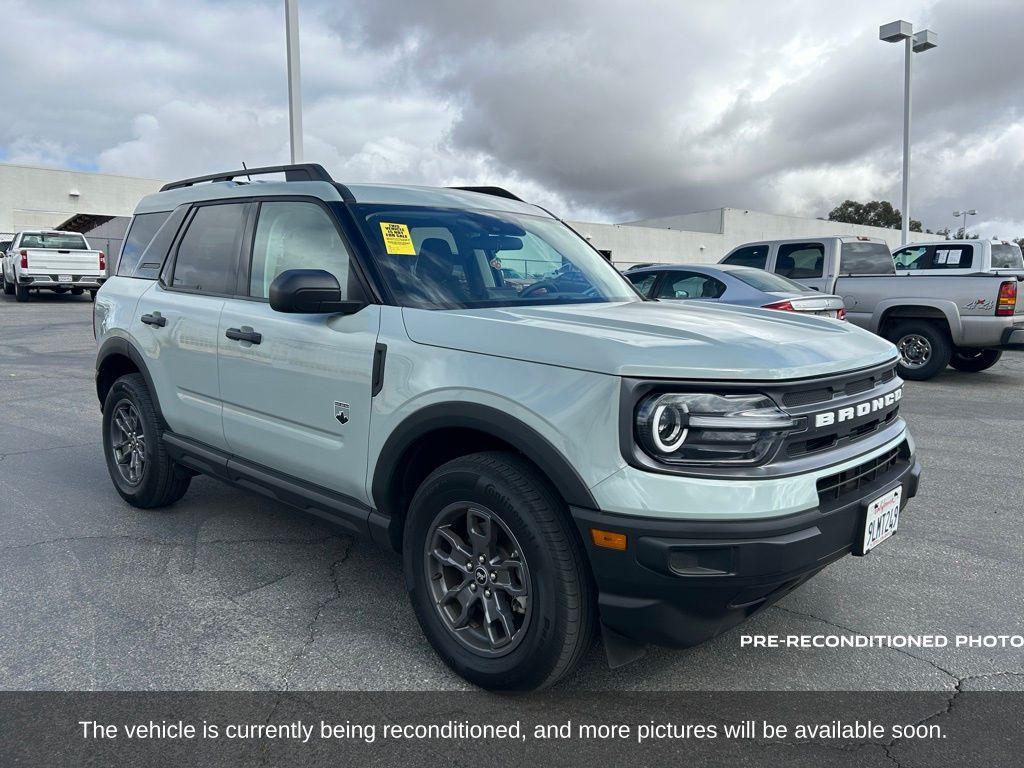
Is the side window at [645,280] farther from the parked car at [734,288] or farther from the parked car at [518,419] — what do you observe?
the parked car at [518,419]

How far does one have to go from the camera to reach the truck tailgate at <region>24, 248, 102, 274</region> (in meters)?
20.7

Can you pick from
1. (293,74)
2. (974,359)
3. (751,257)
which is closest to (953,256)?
(974,359)

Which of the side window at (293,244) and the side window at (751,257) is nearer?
the side window at (293,244)

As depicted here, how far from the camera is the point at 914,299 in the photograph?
9.81 m

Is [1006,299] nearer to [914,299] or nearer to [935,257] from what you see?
[914,299]

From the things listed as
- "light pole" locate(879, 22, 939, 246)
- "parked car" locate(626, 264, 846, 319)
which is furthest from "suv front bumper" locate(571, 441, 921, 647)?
"light pole" locate(879, 22, 939, 246)

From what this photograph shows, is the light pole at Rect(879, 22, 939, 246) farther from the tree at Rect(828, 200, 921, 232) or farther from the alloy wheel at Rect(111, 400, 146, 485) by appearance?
the tree at Rect(828, 200, 921, 232)

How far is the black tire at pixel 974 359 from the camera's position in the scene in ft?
34.8

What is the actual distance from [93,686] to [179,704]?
1.17 feet

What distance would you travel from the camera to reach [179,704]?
2650mm

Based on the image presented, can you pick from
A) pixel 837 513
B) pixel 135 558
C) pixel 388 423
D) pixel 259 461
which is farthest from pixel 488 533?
pixel 135 558

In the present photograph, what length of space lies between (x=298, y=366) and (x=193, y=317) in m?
1.03

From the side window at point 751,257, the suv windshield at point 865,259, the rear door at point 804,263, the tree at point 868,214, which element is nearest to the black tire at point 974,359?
the suv windshield at point 865,259

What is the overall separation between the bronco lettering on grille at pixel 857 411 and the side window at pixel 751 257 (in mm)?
9553
